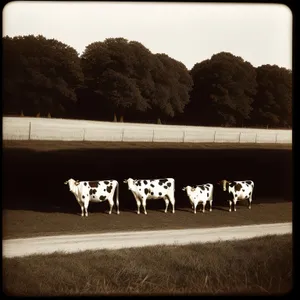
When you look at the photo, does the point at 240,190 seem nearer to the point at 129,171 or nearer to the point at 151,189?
the point at 151,189

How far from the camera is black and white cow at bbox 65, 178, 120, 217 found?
15.0 ft

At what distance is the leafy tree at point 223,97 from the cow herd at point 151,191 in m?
0.88

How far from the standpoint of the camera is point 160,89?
440 cm

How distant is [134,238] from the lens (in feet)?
14.8

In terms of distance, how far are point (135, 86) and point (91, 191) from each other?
148cm

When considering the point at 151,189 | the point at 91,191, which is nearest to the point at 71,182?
the point at 91,191

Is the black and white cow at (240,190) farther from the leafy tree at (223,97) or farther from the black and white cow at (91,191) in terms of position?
the black and white cow at (91,191)

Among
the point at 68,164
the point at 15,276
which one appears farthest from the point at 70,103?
the point at 15,276

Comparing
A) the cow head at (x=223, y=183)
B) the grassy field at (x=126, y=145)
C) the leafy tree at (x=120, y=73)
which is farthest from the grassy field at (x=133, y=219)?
the leafy tree at (x=120, y=73)

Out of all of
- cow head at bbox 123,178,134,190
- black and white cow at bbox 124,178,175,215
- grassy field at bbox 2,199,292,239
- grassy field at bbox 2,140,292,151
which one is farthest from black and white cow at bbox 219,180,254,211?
Result: cow head at bbox 123,178,134,190

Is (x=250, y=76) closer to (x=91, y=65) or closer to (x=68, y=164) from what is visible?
(x=91, y=65)

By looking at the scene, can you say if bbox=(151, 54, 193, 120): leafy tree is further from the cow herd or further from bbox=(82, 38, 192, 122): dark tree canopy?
the cow herd

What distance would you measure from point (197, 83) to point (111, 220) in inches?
76.7

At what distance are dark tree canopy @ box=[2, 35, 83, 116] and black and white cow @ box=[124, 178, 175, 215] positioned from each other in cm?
149
